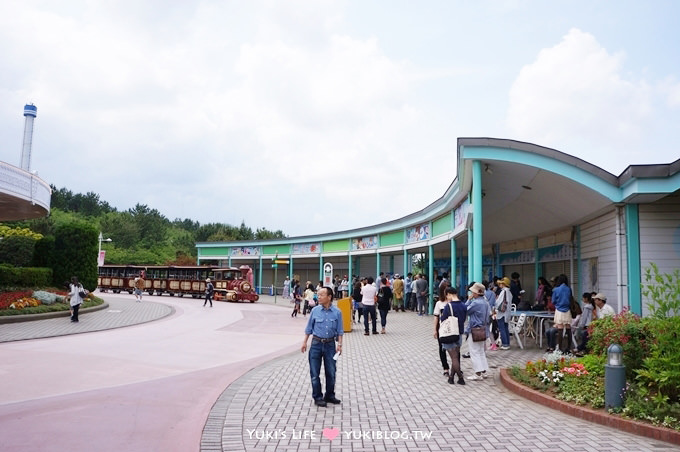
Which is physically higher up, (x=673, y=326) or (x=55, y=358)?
(x=673, y=326)

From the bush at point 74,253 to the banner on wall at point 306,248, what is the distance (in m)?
15.6

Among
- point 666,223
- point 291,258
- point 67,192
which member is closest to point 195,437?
point 666,223

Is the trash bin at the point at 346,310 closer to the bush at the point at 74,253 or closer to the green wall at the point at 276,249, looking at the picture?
the bush at the point at 74,253

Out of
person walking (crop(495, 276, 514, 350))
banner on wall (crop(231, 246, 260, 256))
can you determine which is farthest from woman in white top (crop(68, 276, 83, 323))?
banner on wall (crop(231, 246, 260, 256))

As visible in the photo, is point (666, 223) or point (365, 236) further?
point (365, 236)

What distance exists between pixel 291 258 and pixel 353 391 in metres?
31.4

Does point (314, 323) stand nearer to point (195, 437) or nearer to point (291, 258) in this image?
point (195, 437)

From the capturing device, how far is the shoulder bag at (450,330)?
8.23 meters

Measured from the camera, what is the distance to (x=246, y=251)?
43250 millimetres

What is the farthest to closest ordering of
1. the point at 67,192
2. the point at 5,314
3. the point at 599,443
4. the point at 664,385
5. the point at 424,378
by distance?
1. the point at 67,192
2. the point at 5,314
3. the point at 424,378
4. the point at 664,385
5. the point at 599,443

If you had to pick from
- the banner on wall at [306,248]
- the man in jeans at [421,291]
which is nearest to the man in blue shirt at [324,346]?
the man in jeans at [421,291]

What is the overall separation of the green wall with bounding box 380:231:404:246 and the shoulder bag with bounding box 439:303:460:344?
18.7m

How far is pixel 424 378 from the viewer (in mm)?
8828

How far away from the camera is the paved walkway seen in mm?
5406
